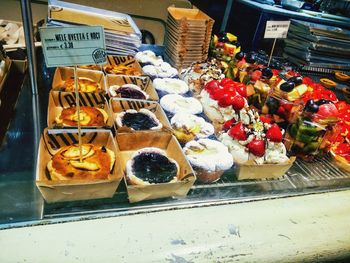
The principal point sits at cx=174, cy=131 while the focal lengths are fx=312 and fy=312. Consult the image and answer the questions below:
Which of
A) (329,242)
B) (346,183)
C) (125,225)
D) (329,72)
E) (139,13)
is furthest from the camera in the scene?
(139,13)

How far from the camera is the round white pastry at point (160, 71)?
246 centimetres

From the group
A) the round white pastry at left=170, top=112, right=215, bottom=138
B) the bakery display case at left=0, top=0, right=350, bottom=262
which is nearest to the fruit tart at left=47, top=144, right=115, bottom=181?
the bakery display case at left=0, top=0, right=350, bottom=262

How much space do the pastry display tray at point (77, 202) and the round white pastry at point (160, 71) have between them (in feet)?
2.65

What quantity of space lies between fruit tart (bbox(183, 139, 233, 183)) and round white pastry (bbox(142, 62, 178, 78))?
93 centimetres

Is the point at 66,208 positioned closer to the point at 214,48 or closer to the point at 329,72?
the point at 214,48

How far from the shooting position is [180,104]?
2.11 meters

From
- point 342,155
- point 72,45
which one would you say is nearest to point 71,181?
point 72,45

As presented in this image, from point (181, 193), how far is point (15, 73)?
1459mm

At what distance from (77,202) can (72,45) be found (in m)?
0.64

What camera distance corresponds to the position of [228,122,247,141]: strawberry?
1709mm

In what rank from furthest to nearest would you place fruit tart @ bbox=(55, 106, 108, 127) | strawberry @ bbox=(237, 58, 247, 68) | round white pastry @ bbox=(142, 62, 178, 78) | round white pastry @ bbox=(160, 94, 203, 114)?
1. strawberry @ bbox=(237, 58, 247, 68)
2. round white pastry @ bbox=(142, 62, 178, 78)
3. round white pastry @ bbox=(160, 94, 203, 114)
4. fruit tart @ bbox=(55, 106, 108, 127)

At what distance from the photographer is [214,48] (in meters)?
2.86

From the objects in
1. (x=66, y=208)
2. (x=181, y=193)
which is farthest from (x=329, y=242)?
(x=66, y=208)

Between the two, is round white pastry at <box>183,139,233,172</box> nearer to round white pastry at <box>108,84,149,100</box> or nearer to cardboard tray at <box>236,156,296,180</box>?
cardboard tray at <box>236,156,296,180</box>
